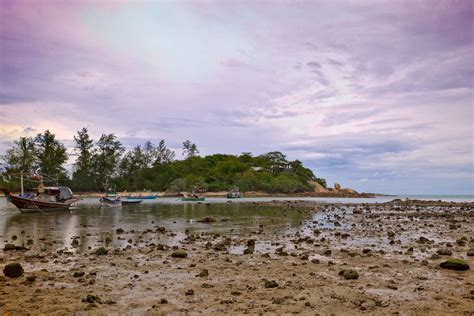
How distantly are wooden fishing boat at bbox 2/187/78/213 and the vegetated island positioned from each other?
67199 mm

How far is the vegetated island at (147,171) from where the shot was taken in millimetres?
120875

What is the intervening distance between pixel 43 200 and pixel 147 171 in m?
88.7

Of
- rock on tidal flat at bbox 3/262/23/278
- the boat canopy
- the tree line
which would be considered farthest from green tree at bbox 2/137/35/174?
rock on tidal flat at bbox 3/262/23/278

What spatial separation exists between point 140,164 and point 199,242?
127 m

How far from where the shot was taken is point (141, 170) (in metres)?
141

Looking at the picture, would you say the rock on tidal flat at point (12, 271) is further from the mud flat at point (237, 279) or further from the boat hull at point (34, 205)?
the boat hull at point (34, 205)

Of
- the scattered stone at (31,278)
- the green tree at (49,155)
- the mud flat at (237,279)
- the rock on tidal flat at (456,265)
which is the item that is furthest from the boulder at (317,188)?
the scattered stone at (31,278)

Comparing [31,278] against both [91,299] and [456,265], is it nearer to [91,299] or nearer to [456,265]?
[91,299]

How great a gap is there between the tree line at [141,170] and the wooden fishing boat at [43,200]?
67.5m

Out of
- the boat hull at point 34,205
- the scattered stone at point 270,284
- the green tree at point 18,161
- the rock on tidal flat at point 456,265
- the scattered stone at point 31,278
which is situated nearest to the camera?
the scattered stone at point 270,284

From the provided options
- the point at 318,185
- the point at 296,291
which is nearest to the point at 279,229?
the point at 296,291

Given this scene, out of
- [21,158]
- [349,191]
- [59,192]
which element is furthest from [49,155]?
[349,191]

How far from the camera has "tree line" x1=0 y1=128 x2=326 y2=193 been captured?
121 meters

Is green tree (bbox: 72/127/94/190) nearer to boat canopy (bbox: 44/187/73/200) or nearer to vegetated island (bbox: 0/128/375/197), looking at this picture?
vegetated island (bbox: 0/128/375/197)
